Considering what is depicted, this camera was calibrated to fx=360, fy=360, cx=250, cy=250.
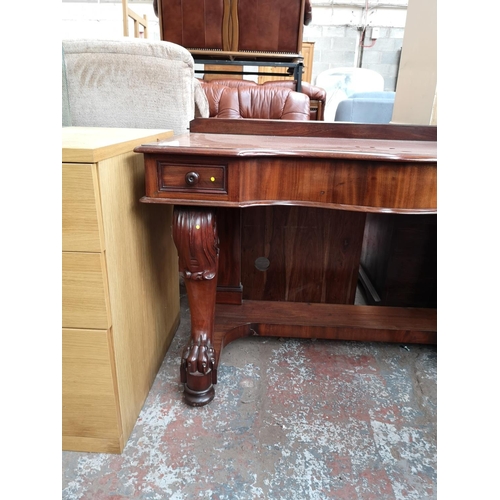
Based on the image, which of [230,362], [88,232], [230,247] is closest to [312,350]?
[230,362]

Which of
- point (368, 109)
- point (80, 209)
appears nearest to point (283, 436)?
point (80, 209)

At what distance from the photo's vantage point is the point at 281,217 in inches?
46.6

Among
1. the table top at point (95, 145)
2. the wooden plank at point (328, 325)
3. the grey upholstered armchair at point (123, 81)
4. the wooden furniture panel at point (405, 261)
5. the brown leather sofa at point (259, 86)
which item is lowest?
the wooden plank at point (328, 325)

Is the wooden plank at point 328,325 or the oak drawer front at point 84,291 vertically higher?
the oak drawer front at point 84,291

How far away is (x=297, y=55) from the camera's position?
2.21 m

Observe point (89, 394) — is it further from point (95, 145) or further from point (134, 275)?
point (95, 145)

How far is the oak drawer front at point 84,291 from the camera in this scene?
609 mm

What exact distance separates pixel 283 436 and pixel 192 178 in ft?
1.93

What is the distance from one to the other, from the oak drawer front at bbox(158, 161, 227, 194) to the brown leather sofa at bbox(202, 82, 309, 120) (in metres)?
1.43

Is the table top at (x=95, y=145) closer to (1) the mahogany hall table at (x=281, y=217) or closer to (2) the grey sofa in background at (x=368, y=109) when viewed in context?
(1) the mahogany hall table at (x=281, y=217)

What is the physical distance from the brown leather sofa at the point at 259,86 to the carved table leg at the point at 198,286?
1.44m

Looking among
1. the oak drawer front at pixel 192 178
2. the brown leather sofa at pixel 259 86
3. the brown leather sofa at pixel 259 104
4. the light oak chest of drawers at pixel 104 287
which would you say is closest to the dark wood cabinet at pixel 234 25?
the brown leather sofa at pixel 259 86

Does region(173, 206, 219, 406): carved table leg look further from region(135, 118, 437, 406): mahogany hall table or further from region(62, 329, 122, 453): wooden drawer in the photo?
region(62, 329, 122, 453): wooden drawer

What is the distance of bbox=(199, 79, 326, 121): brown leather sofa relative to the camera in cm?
202
